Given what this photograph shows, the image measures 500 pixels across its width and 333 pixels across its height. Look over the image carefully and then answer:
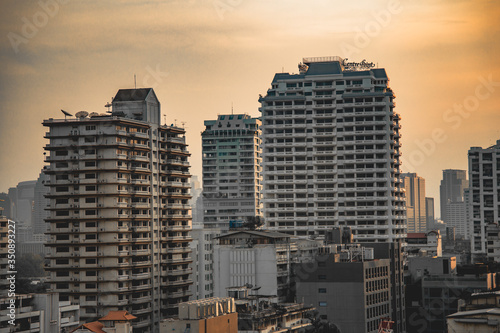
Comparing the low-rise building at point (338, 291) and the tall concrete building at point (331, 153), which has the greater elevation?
the tall concrete building at point (331, 153)

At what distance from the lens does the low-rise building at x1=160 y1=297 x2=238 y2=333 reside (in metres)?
98.5

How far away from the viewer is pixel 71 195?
432ft

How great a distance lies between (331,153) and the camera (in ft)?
638

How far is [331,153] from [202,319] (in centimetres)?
9978

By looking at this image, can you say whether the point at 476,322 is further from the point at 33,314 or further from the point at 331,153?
the point at 331,153

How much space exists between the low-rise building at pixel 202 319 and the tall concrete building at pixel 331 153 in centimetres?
8869

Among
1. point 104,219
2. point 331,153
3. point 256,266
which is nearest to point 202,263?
point 256,266

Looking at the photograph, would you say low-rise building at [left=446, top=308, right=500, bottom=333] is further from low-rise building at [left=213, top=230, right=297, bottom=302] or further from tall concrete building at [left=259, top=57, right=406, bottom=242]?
tall concrete building at [left=259, top=57, right=406, bottom=242]

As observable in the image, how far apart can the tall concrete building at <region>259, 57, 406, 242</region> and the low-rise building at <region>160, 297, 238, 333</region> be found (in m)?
88.7

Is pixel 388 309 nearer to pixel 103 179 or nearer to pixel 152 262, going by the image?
pixel 152 262

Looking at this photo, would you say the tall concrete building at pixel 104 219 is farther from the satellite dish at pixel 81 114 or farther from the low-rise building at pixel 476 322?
the low-rise building at pixel 476 322

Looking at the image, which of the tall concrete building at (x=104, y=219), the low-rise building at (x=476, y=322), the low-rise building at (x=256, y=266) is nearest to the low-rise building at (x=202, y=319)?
the low-rise building at (x=256, y=266)

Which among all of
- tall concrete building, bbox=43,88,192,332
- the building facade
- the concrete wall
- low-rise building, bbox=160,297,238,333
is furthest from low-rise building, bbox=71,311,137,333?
the building facade

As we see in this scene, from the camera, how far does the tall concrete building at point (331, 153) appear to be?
19212 centimetres
